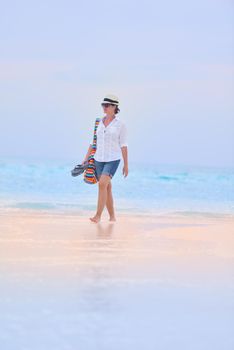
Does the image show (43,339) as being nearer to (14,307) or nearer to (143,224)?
(14,307)

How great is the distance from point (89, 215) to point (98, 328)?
719 centimetres

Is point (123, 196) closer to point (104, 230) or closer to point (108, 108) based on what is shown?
point (108, 108)

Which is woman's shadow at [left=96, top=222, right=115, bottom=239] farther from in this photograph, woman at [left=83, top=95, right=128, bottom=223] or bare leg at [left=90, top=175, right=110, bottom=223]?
woman at [left=83, top=95, right=128, bottom=223]

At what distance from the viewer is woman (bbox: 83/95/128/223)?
9766 mm

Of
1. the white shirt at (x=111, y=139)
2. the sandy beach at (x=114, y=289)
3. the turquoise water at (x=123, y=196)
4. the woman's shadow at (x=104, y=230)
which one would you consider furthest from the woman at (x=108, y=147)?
the turquoise water at (x=123, y=196)

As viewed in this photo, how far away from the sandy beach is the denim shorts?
1314 millimetres

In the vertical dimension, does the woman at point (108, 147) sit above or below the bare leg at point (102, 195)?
above

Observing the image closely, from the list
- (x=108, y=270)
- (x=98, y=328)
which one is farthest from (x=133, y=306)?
(x=108, y=270)

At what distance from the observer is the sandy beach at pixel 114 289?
372 centimetres

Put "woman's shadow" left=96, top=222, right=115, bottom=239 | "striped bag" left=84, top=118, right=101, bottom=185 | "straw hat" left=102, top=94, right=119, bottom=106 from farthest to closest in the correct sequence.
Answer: "striped bag" left=84, top=118, right=101, bottom=185
"straw hat" left=102, top=94, right=119, bottom=106
"woman's shadow" left=96, top=222, right=115, bottom=239

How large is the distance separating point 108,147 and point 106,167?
9.7 inches

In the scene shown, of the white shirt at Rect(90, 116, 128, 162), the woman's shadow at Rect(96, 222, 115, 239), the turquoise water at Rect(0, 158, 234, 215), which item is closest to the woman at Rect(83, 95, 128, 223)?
the white shirt at Rect(90, 116, 128, 162)

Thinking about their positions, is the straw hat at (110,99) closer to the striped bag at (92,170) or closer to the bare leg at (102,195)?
the striped bag at (92,170)

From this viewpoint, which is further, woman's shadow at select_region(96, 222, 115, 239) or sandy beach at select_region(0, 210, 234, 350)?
woman's shadow at select_region(96, 222, 115, 239)
